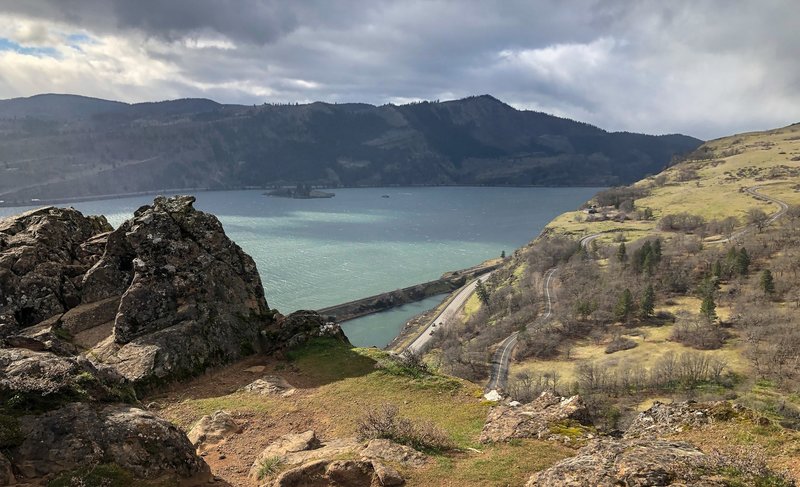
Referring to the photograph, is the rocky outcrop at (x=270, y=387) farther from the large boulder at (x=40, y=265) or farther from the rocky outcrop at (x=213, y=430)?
the large boulder at (x=40, y=265)

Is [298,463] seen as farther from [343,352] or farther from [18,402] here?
[343,352]

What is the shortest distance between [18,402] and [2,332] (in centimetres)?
1264

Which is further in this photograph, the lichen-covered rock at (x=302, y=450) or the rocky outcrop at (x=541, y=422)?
the rocky outcrop at (x=541, y=422)

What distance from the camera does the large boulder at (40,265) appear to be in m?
20.8

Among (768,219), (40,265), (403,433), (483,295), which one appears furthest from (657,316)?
(40,265)

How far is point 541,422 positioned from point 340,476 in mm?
6555

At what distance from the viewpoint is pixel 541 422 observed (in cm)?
1368

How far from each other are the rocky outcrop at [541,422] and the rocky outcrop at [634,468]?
8.62ft

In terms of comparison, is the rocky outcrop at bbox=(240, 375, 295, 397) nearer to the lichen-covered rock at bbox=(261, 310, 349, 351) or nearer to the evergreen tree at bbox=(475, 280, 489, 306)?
the lichen-covered rock at bbox=(261, 310, 349, 351)

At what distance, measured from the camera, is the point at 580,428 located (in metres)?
13.5

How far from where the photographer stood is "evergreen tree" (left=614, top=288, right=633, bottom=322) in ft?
251

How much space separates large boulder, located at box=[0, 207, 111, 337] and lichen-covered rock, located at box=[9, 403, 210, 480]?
12.7m

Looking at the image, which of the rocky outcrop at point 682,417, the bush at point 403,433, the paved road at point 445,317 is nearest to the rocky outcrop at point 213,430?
the bush at point 403,433

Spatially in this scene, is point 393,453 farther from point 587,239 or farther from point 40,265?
point 587,239
